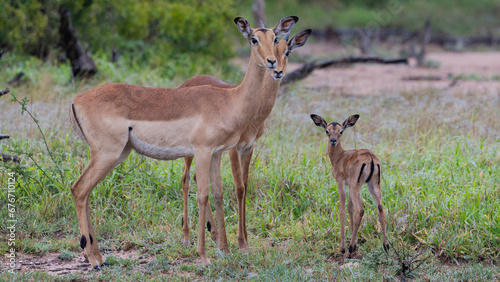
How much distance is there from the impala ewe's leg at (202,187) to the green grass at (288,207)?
0.49 ft

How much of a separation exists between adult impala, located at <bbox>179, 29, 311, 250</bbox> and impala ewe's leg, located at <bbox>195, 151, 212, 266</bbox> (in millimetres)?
440

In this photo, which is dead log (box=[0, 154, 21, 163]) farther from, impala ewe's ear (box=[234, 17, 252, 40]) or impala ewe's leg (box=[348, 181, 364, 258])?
impala ewe's leg (box=[348, 181, 364, 258])

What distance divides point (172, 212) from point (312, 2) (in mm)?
22253

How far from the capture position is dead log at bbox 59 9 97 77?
9.67 m

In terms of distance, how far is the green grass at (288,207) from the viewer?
4449 mm

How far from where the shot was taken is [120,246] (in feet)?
16.2

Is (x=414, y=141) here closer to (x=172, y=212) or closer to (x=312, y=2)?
(x=172, y=212)

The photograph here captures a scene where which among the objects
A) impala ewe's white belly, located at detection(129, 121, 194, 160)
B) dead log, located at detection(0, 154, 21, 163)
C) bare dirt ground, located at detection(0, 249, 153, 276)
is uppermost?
impala ewe's white belly, located at detection(129, 121, 194, 160)

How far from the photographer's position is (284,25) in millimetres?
4492

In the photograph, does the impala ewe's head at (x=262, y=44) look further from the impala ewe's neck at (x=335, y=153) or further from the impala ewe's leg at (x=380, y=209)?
the impala ewe's leg at (x=380, y=209)

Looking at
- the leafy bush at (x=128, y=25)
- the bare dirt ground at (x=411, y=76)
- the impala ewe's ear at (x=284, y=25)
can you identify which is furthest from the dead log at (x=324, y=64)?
the impala ewe's ear at (x=284, y=25)

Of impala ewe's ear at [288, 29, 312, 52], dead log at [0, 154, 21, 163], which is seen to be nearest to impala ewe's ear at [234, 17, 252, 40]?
impala ewe's ear at [288, 29, 312, 52]

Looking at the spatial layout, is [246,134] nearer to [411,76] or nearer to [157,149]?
[157,149]

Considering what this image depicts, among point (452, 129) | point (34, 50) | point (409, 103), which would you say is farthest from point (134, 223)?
point (34, 50)
